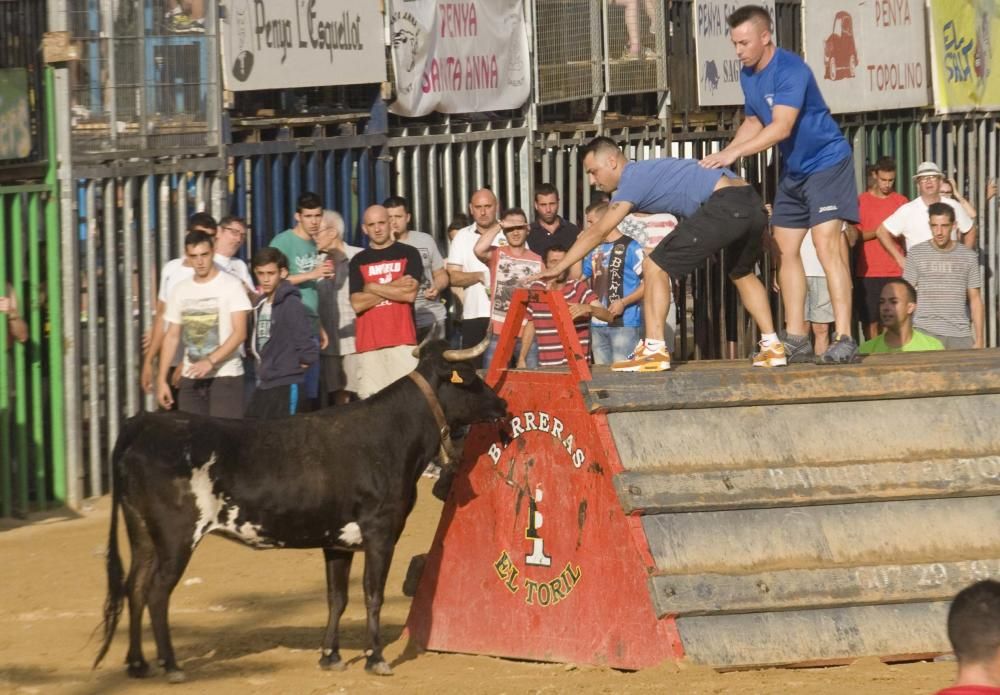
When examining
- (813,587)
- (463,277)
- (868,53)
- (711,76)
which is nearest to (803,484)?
(813,587)

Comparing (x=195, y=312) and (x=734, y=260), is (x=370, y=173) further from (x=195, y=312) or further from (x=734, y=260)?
(x=734, y=260)

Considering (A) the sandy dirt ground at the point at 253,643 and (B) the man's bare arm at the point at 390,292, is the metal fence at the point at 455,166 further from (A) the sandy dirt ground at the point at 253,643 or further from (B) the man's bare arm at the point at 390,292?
(A) the sandy dirt ground at the point at 253,643

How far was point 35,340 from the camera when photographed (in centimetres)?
1327

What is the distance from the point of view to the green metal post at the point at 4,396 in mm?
12953

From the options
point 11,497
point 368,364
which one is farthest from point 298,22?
point 11,497

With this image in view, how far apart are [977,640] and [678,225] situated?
4.69 metres

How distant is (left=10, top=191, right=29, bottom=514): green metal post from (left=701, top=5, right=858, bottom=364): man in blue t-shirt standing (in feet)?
17.7

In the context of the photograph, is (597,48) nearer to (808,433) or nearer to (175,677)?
(808,433)

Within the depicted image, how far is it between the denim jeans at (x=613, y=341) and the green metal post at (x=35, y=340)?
400cm

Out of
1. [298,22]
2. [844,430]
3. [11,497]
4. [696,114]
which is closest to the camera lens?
[844,430]

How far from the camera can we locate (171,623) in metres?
10.6

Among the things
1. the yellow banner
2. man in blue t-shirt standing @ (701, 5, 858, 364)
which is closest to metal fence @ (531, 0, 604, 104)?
the yellow banner

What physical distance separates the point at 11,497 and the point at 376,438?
190 inches

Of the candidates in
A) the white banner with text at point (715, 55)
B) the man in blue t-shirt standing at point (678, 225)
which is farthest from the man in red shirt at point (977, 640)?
the white banner with text at point (715, 55)
